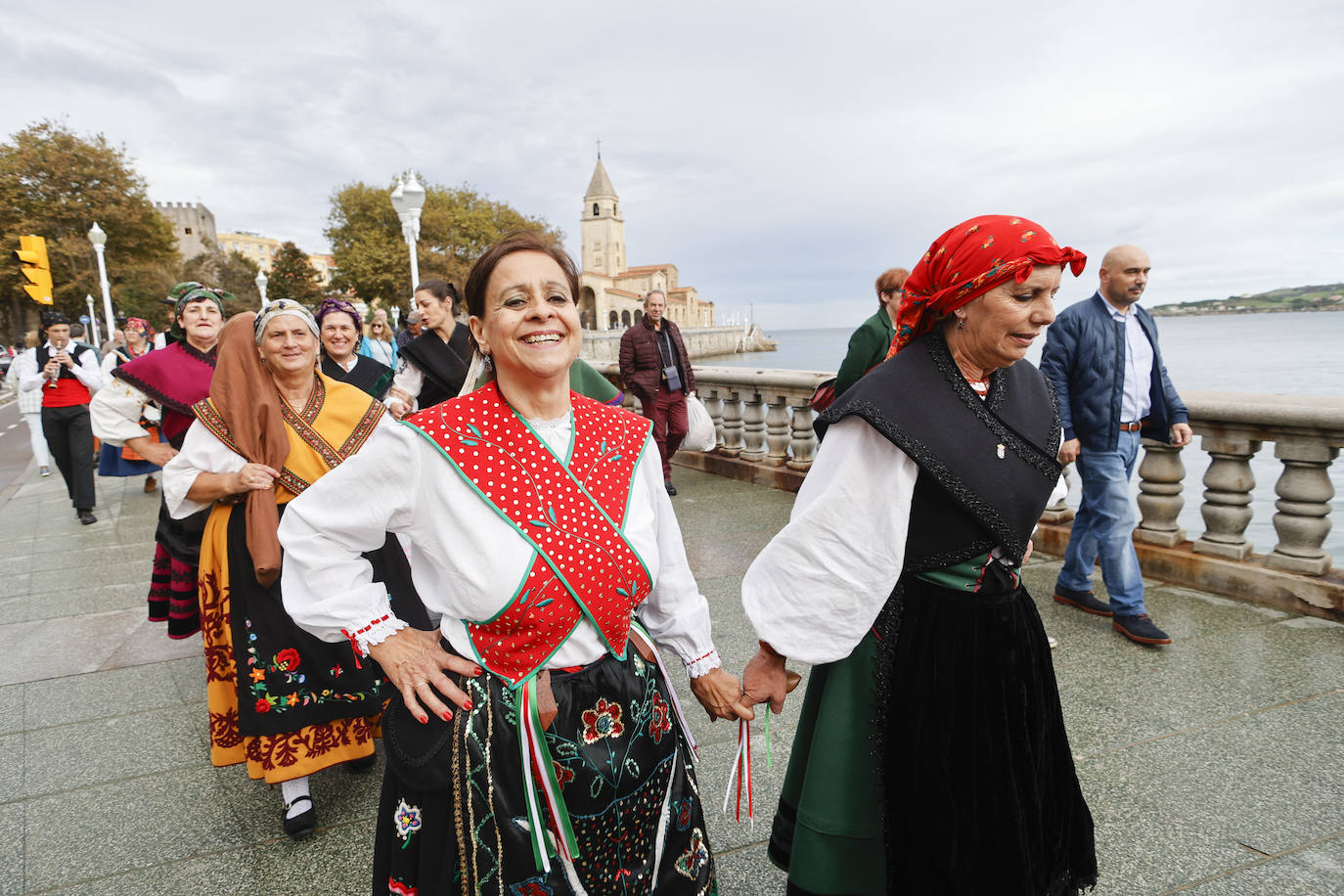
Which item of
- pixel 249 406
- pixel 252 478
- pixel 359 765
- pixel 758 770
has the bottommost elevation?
pixel 359 765

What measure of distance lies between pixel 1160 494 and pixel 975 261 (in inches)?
158

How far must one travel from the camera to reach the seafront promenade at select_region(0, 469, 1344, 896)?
2.41 m

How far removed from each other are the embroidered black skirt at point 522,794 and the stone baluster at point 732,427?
7068 mm

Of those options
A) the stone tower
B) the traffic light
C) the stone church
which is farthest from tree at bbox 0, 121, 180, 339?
the stone tower

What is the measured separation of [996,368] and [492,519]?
124cm

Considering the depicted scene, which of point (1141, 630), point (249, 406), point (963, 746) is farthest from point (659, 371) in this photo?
point (963, 746)

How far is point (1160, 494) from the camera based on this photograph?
15.8ft

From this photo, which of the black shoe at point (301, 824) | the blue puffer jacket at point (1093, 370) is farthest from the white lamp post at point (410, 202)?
the black shoe at point (301, 824)

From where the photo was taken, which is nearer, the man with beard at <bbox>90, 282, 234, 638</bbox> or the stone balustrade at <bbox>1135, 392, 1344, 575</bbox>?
the man with beard at <bbox>90, 282, 234, 638</bbox>

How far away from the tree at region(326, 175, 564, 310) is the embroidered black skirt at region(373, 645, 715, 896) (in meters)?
41.6

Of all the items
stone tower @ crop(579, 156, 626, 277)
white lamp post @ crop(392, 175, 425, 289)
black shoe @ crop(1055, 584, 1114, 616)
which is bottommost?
black shoe @ crop(1055, 584, 1114, 616)

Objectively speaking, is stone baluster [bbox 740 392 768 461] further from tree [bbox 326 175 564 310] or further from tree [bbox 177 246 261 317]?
tree [bbox 177 246 261 317]

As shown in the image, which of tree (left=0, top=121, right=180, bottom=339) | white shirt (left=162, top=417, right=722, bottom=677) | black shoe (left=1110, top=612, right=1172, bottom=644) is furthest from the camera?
tree (left=0, top=121, right=180, bottom=339)

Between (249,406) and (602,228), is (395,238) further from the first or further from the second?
(602,228)
